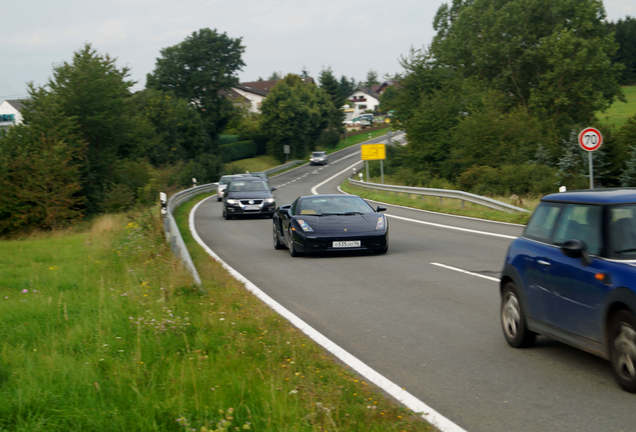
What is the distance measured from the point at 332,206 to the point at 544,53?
4426 centimetres

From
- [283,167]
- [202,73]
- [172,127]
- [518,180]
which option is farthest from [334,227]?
[202,73]

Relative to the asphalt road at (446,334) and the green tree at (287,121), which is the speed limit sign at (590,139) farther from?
the green tree at (287,121)

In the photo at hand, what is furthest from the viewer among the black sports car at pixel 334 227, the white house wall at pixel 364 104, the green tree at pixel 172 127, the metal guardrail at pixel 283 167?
the white house wall at pixel 364 104

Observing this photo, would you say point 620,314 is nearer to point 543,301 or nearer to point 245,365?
point 543,301

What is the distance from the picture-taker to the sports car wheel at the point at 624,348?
5211 mm

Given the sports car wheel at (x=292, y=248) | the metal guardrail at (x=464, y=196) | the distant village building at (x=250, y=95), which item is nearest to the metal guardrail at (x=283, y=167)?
the distant village building at (x=250, y=95)

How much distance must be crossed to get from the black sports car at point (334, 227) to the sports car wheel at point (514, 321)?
775 cm

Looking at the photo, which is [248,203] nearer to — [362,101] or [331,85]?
[331,85]

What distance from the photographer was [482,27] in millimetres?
59094

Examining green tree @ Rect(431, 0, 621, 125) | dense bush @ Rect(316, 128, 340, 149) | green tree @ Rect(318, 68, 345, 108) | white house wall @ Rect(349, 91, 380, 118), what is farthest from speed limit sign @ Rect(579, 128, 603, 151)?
white house wall @ Rect(349, 91, 380, 118)

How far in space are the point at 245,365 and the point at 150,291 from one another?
4.29 metres

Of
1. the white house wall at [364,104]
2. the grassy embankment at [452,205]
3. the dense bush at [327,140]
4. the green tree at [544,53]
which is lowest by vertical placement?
the grassy embankment at [452,205]

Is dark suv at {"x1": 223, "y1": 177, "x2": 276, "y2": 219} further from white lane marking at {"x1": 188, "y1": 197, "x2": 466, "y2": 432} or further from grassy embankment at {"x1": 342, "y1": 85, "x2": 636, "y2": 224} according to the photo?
white lane marking at {"x1": 188, "y1": 197, "x2": 466, "y2": 432}

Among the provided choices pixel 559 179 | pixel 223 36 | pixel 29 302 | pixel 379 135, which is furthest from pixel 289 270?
pixel 379 135
